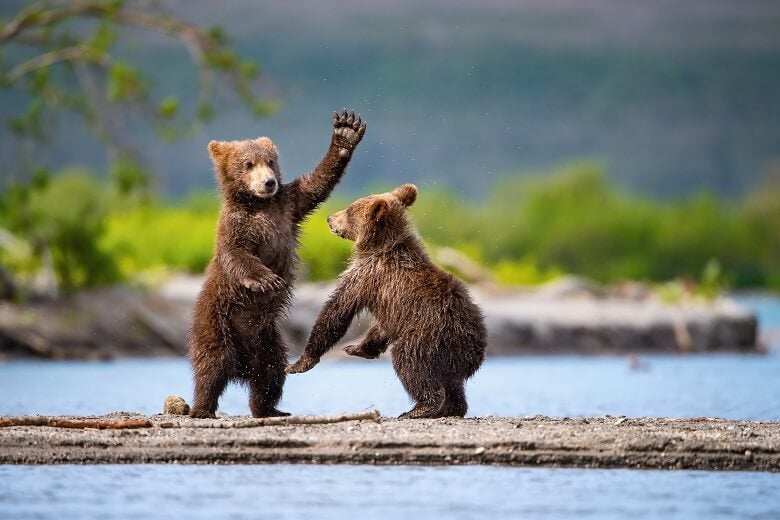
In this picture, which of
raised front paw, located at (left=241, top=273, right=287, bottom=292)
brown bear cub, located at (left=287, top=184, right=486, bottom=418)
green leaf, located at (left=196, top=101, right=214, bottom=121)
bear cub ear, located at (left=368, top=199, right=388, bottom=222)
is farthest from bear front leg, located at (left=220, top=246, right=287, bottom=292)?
green leaf, located at (left=196, top=101, right=214, bottom=121)

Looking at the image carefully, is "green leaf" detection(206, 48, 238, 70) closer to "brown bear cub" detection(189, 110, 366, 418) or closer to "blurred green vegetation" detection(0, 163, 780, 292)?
"blurred green vegetation" detection(0, 163, 780, 292)

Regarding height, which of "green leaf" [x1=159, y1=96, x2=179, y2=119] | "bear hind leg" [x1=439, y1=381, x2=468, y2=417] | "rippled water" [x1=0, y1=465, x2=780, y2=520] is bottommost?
"rippled water" [x1=0, y1=465, x2=780, y2=520]

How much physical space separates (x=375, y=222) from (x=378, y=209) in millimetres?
83

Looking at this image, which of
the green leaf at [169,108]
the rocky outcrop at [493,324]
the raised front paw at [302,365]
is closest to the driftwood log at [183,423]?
the raised front paw at [302,365]

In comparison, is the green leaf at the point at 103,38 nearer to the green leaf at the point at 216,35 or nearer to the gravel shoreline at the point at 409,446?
the green leaf at the point at 216,35

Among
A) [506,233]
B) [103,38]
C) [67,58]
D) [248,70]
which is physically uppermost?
[506,233]

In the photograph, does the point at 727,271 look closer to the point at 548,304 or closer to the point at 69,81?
the point at 548,304

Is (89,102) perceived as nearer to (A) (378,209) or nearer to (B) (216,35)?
(B) (216,35)

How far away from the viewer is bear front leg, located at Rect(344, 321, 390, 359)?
9234 millimetres

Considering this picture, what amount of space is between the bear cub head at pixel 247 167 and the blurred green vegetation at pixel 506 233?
10.1 metres

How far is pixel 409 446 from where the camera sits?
7875 millimetres

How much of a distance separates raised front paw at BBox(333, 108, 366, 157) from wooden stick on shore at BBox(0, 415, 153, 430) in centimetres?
217

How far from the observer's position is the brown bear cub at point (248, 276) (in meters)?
9.05

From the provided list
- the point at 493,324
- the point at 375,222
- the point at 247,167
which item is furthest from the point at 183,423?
the point at 493,324
